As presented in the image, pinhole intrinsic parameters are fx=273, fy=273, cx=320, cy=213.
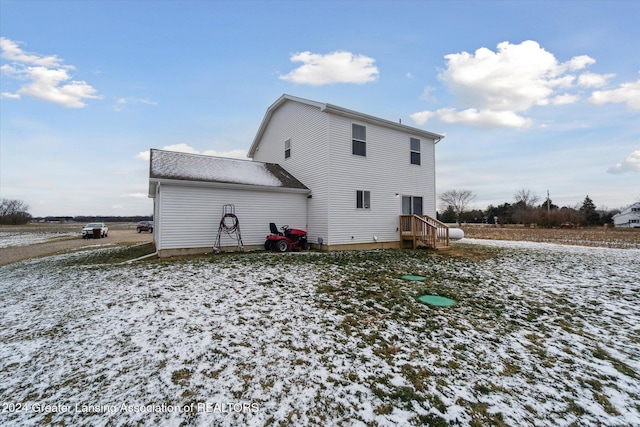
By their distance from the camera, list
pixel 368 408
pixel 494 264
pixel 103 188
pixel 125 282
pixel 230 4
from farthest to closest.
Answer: pixel 103 188 < pixel 230 4 < pixel 494 264 < pixel 125 282 < pixel 368 408

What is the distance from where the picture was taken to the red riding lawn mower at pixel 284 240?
11.1m

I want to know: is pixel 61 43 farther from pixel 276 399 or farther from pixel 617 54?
pixel 617 54

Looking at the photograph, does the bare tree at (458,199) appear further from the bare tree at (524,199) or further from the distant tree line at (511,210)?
the bare tree at (524,199)

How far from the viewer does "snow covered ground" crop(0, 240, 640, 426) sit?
106 inches

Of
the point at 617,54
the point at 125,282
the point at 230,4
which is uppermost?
the point at 230,4

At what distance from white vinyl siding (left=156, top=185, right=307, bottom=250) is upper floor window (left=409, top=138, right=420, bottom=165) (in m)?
5.97

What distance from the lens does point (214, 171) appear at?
11.8m

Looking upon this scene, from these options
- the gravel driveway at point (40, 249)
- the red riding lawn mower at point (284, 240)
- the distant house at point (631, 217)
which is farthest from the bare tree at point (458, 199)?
the gravel driveway at point (40, 249)

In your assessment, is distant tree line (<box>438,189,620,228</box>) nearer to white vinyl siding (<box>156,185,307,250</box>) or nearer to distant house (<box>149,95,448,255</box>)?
distant house (<box>149,95,448,255</box>)

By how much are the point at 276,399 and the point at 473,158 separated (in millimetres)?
32746

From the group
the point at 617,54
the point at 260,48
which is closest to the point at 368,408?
the point at 260,48

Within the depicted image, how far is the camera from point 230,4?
10812 millimetres

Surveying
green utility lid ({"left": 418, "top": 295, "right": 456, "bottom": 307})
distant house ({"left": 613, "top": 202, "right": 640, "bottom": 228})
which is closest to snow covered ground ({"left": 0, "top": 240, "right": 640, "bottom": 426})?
green utility lid ({"left": 418, "top": 295, "right": 456, "bottom": 307})

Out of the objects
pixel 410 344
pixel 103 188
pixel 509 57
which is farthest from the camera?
pixel 103 188
